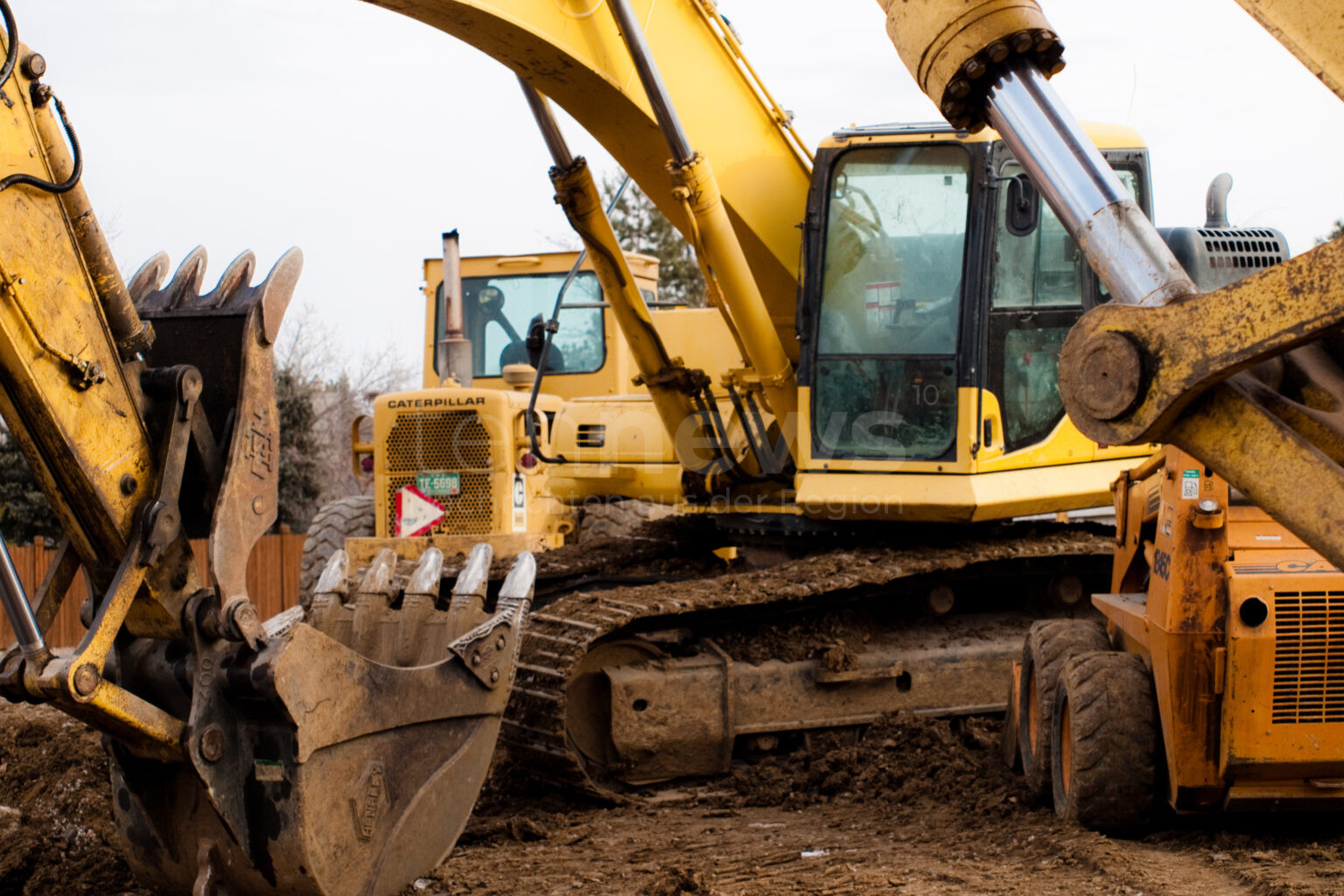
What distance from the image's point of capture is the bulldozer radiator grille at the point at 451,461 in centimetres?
914

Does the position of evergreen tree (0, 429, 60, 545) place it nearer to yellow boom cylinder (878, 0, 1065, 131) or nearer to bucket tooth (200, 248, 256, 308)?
bucket tooth (200, 248, 256, 308)

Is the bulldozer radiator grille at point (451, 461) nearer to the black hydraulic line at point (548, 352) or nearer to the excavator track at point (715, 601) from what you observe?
the black hydraulic line at point (548, 352)

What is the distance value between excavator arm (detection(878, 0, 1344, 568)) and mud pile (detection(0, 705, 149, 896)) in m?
3.37

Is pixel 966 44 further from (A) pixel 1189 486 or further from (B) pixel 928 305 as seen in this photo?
(B) pixel 928 305

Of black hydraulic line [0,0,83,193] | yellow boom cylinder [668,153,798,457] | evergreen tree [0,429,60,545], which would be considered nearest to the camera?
black hydraulic line [0,0,83,193]

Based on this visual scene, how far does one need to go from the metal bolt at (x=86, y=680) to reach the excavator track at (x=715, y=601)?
2308mm

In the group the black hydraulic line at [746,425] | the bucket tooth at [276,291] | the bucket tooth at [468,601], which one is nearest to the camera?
the bucket tooth at [276,291]

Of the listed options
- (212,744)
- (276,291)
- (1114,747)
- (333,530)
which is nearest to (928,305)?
(1114,747)

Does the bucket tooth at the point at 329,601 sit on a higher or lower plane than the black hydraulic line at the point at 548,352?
lower

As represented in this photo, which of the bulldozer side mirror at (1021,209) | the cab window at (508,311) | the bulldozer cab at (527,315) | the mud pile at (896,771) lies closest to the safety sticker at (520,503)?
the bulldozer cab at (527,315)

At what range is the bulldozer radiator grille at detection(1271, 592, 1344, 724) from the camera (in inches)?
164

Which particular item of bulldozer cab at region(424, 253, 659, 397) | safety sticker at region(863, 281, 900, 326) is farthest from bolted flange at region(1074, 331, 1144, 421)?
bulldozer cab at region(424, 253, 659, 397)

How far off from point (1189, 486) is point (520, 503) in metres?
5.65

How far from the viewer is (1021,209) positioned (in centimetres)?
598
